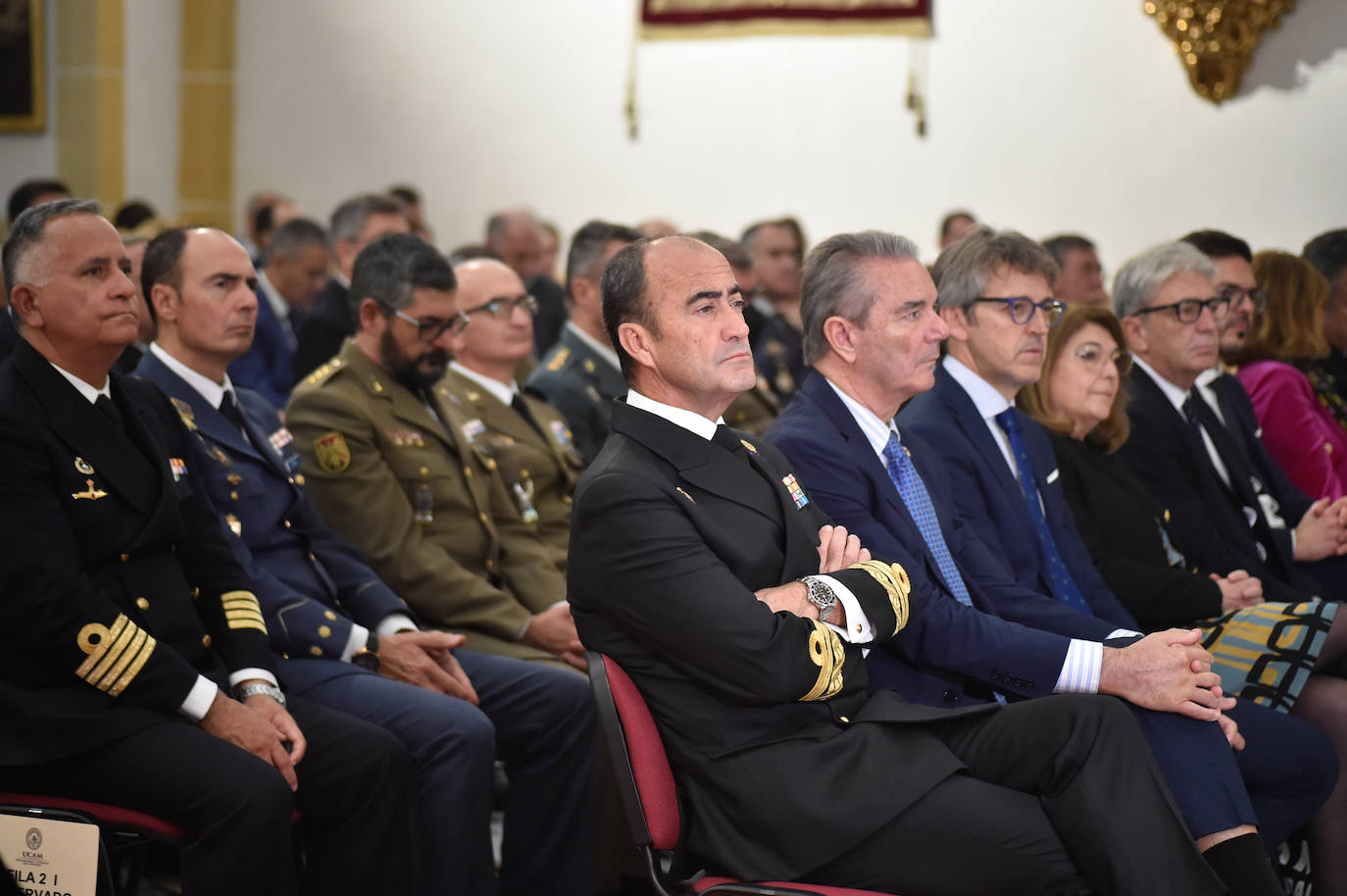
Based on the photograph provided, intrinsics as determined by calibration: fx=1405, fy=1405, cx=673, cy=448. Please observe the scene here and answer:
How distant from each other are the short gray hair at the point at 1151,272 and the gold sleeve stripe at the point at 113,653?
270 centimetres

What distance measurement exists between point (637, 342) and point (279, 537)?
109 centimetres

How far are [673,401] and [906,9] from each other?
5.55 meters

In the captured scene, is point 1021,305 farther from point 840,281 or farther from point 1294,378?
point 1294,378

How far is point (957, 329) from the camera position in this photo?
3145 mm

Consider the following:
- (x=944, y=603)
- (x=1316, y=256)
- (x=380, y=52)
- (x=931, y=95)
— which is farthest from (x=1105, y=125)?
(x=944, y=603)

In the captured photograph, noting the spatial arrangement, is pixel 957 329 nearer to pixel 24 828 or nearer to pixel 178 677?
pixel 178 677

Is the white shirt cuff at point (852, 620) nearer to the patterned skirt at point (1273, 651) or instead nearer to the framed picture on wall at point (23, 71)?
the patterned skirt at point (1273, 651)

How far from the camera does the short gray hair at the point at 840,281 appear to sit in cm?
274

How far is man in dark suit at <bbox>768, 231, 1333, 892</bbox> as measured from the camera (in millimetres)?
2398

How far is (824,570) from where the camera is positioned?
230 centimetres

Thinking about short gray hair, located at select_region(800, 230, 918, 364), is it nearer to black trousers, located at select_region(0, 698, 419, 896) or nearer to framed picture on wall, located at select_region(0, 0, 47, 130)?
black trousers, located at select_region(0, 698, 419, 896)

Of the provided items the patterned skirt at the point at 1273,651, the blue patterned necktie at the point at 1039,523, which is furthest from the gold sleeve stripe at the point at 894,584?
the patterned skirt at the point at 1273,651

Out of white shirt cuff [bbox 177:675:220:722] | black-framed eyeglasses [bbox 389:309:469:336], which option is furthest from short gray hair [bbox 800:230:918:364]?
white shirt cuff [bbox 177:675:220:722]

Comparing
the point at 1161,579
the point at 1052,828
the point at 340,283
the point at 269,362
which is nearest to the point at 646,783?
the point at 1052,828
